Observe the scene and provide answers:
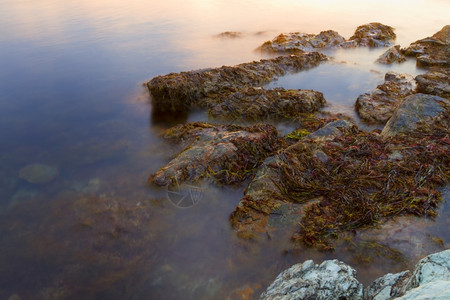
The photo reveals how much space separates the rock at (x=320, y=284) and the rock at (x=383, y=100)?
636cm

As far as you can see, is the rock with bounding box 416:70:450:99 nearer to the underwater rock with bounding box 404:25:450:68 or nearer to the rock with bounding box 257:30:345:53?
the underwater rock with bounding box 404:25:450:68

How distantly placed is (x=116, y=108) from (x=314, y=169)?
646 centimetres

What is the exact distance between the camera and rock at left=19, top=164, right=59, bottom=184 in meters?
6.19

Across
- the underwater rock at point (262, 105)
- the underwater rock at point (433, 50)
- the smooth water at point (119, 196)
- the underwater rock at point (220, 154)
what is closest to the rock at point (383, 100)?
the smooth water at point (119, 196)

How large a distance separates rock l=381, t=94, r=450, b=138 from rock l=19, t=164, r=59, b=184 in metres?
7.75

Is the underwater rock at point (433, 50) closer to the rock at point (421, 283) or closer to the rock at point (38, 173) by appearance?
the rock at point (421, 283)

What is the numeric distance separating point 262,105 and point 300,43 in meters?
8.57

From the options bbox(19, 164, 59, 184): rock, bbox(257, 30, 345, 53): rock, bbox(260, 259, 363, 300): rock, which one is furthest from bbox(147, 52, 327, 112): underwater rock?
bbox(260, 259, 363, 300): rock

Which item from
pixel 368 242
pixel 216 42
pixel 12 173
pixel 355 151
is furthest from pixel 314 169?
pixel 216 42

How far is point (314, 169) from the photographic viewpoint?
5.94 meters

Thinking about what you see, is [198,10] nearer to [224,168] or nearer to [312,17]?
[312,17]

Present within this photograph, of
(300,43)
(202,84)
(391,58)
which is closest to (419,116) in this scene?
(202,84)

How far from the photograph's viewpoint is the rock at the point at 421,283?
2.25 meters

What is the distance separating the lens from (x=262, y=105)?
8.81 metres
